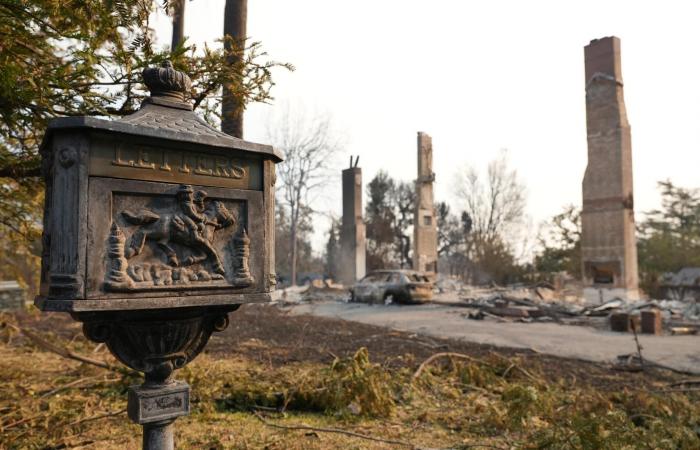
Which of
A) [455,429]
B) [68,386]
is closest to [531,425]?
[455,429]

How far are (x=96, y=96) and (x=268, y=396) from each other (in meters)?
3.04

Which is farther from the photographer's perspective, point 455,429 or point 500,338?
point 500,338

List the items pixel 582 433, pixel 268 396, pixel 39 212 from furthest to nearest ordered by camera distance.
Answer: pixel 39 212 → pixel 268 396 → pixel 582 433

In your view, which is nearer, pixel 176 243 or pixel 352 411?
pixel 176 243

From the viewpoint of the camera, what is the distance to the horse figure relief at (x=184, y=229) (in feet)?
7.46

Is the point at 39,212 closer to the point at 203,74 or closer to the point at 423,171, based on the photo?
the point at 203,74

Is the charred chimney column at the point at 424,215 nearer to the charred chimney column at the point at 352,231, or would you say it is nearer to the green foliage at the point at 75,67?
the charred chimney column at the point at 352,231

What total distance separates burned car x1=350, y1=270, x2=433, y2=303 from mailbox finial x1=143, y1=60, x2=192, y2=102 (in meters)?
16.7

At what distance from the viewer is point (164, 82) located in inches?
106

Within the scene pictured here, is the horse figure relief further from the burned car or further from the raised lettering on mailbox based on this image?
the burned car

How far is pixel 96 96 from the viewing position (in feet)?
12.0

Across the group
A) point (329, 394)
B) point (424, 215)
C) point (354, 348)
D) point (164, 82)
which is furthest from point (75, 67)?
point (424, 215)

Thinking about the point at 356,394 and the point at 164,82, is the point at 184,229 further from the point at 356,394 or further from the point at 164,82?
the point at 356,394

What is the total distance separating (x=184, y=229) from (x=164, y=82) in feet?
3.07
